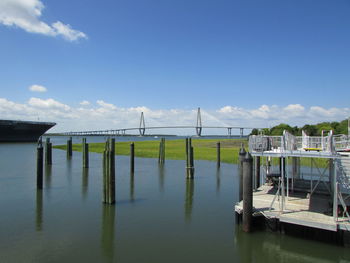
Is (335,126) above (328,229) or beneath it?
above

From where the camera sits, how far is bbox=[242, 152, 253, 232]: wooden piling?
13381 millimetres

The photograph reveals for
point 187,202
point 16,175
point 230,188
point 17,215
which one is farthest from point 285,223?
point 16,175

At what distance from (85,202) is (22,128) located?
105994 millimetres

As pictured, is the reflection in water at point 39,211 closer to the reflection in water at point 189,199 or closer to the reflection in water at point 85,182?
the reflection in water at point 85,182

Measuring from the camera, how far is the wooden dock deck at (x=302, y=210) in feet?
40.7

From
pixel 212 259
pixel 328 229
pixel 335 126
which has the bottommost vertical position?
pixel 212 259

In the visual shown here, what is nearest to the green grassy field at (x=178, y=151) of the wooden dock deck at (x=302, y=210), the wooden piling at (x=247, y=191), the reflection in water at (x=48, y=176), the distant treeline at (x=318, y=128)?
the reflection in water at (x=48, y=176)

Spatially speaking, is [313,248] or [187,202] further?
[187,202]

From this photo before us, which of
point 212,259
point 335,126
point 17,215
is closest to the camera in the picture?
point 212,259

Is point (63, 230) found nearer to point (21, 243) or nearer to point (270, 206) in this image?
point (21, 243)

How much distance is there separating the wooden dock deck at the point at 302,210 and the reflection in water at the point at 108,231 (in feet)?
22.4

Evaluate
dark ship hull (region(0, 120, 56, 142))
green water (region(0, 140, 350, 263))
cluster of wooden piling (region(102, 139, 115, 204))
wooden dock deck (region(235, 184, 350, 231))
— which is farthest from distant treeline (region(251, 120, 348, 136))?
dark ship hull (region(0, 120, 56, 142))

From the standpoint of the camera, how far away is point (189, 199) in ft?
70.4

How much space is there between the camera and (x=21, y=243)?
42.4 feet
